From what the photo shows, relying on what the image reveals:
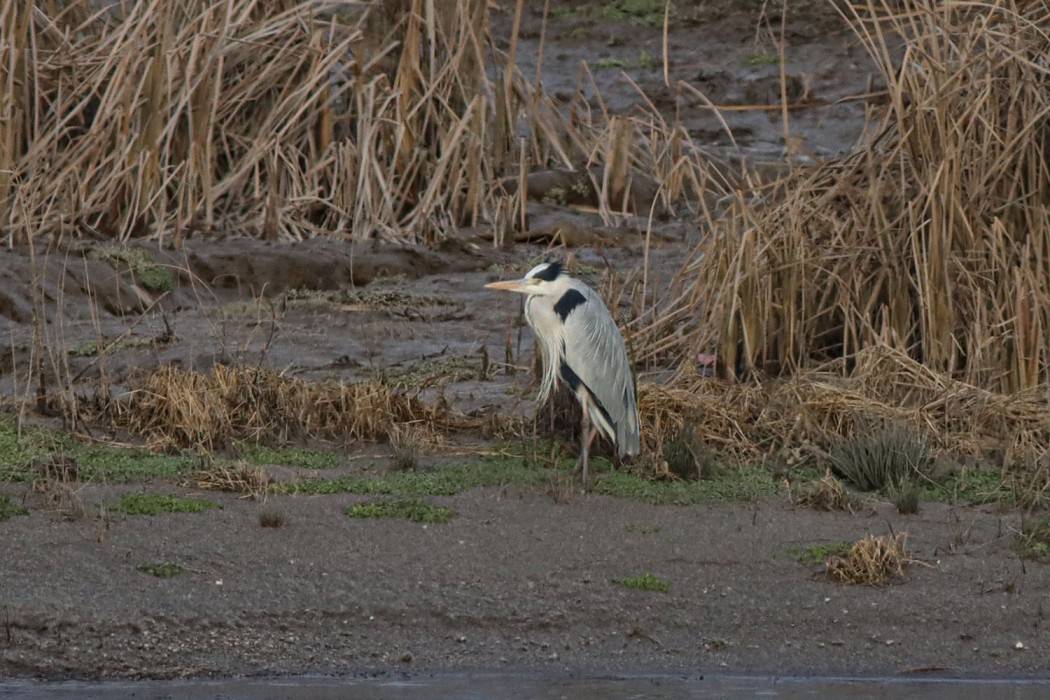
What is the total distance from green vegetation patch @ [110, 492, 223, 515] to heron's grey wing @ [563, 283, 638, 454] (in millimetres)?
1554

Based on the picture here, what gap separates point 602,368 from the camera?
698 centimetres

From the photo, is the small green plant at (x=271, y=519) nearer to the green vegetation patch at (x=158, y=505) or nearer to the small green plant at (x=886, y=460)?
the green vegetation patch at (x=158, y=505)

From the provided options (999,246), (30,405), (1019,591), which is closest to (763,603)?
(1019,591)

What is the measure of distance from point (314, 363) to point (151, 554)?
9.55 ft

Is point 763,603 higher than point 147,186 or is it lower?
lower

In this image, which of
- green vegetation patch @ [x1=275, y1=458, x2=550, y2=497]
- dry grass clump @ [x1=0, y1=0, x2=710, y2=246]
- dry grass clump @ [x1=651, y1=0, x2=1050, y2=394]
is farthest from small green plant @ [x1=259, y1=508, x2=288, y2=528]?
dry grass clump @ [x1=0, y1=0, x2=710, y2=246]

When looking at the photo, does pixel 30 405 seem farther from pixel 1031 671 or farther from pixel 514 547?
pixel 1031 671

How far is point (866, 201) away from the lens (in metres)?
7.95

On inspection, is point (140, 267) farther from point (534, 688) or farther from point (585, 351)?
point (534, 688)

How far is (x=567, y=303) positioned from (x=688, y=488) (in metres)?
0.91

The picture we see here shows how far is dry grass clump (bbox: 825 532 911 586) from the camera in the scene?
5.75 metres

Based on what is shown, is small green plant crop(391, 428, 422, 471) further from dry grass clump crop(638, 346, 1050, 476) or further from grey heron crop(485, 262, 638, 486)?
dry grass clump crop(638, 346, 1050, 476)

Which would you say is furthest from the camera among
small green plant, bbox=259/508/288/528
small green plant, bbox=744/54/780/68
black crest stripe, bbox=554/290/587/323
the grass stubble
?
small green plant, bbox=744/54/780/68

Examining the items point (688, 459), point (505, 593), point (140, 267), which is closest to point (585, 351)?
point (688, 459)
